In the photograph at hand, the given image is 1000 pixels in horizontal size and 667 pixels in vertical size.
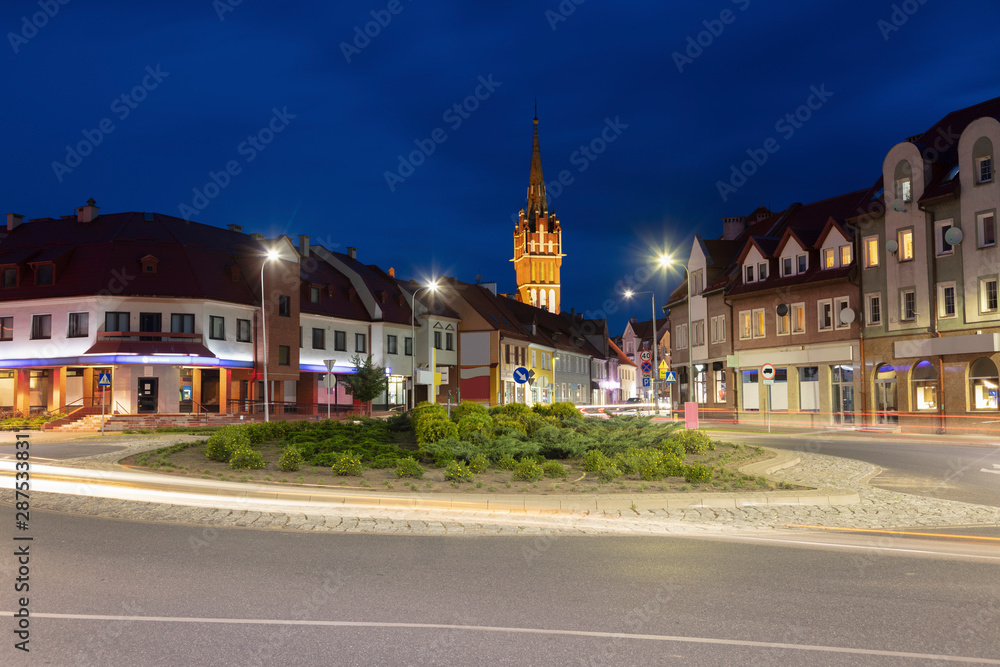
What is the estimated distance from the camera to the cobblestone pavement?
39.0ft

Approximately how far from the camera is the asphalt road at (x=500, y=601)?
5992 mm

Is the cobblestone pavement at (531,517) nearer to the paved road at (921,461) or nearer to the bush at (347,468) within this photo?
the paved road at (921,461)

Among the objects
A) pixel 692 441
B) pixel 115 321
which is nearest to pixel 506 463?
pixel 692 441

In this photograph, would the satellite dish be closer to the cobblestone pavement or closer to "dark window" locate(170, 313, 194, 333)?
the cobblestone pavement

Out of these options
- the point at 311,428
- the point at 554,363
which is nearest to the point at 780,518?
the point at 311,428

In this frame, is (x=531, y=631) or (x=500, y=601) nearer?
(x=531, y=631)

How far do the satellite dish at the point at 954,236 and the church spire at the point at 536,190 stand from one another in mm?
111743

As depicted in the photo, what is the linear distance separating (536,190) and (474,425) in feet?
431

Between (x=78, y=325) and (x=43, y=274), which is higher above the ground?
(x=43, y=274)

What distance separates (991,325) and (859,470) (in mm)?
20186

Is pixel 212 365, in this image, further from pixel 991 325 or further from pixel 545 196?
pixel 545 196

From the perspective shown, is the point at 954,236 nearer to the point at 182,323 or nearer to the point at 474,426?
the point at 474,426

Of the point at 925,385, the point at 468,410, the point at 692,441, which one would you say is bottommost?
the point at 692,441

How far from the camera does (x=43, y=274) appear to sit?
158 feet
